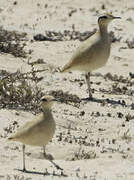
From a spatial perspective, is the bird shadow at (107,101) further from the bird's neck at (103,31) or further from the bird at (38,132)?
the bird at (38,132)

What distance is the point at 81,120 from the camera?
1203cm

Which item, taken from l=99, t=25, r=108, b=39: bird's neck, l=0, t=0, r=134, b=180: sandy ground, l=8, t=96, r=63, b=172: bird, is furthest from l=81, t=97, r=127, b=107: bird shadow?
l=8, t=96, r=63, b=172: bird

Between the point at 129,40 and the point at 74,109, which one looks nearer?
the point at 74,109

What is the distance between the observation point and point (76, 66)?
14.0 metres

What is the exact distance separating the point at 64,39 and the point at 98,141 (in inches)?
379

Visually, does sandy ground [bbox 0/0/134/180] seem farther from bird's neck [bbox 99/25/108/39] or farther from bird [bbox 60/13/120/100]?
bird's neck [bbox 99/25/108/39]

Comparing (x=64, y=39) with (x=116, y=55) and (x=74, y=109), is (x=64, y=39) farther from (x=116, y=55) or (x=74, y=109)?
(x=74, y=109)

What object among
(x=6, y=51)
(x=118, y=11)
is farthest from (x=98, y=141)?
(x=118, y=11)

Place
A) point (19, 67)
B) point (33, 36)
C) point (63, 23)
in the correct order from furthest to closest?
point (63, 23), point (33, 36), point (19, 67)

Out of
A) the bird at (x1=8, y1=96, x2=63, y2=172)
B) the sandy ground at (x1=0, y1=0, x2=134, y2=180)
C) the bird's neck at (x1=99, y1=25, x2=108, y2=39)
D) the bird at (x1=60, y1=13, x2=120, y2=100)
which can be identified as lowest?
the sandy ground at (x1=0, y1=0, x2=134, y2=180)

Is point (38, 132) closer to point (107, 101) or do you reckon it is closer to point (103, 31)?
point (107, 101)

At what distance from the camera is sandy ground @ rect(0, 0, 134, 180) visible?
921cm

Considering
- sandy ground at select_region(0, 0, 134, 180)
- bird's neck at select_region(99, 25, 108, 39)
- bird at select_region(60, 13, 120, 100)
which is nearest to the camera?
sandy ground at select_region(0, 0, 134, 180)

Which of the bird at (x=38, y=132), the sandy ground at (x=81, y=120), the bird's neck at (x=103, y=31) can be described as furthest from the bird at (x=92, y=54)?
the bird at (x=38, y=132)
